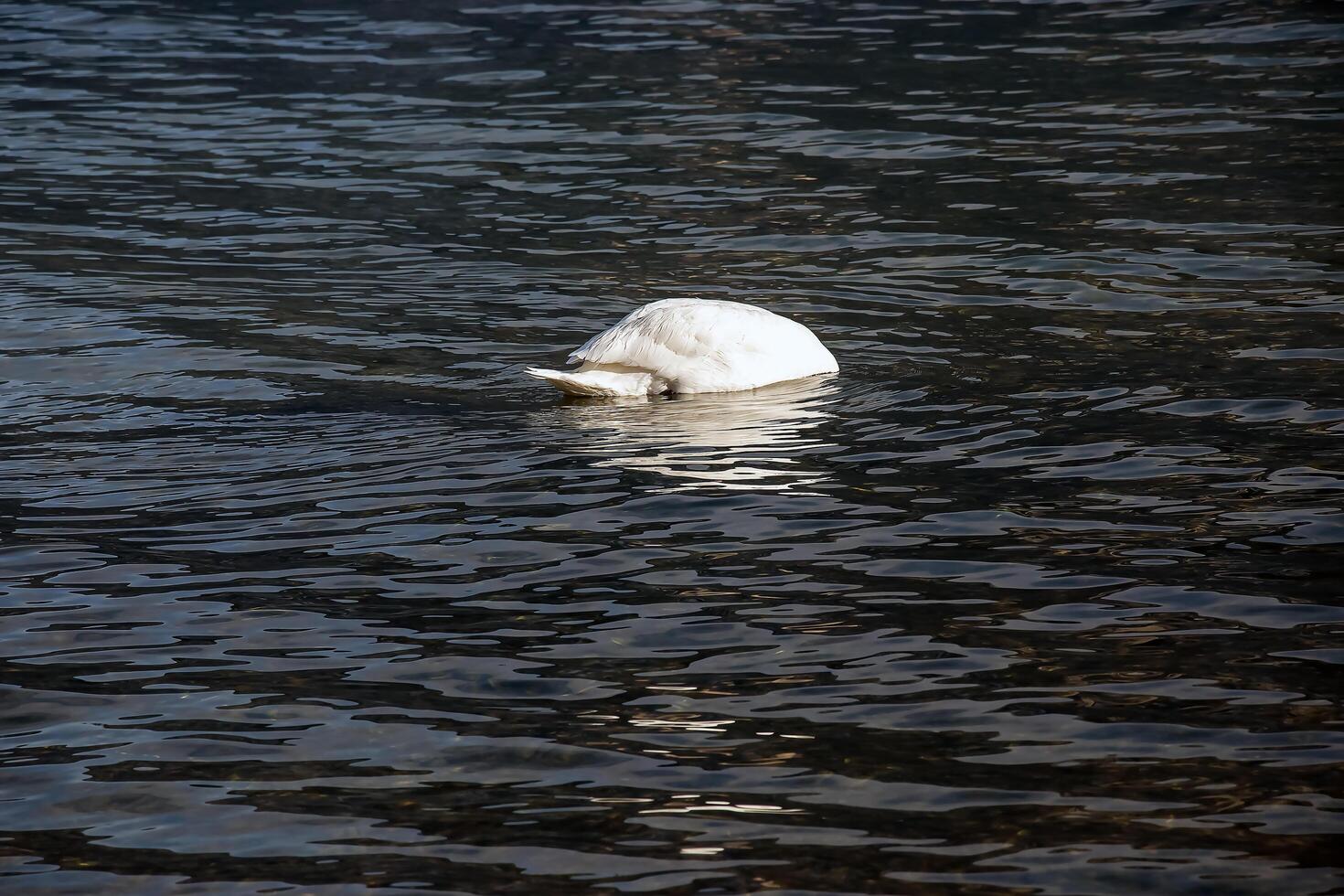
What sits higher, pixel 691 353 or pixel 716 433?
pixel 691 353

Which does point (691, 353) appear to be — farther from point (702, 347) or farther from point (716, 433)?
point (716, 433)

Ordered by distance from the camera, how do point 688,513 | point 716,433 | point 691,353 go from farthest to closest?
1. point 691,353
2. point 716,433
3. point 688,513

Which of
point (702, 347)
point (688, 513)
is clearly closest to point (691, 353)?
point (702, 347)

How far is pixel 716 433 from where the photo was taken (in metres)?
9.24

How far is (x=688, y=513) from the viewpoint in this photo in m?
7.90

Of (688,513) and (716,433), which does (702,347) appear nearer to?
(716,433)

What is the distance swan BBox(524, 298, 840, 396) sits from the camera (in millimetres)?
10000

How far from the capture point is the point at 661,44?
22453mm

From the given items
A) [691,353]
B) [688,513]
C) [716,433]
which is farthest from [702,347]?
[688,513]

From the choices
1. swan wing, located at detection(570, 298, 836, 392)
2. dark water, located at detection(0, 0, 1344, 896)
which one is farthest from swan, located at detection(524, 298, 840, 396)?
dark water, located at detection(0, 0, 1344, 896)

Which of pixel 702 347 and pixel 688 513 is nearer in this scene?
pixel 688 513

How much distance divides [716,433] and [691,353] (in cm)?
93

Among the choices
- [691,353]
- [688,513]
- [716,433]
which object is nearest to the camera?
[688,513]

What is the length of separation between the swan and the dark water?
7.6 inches
